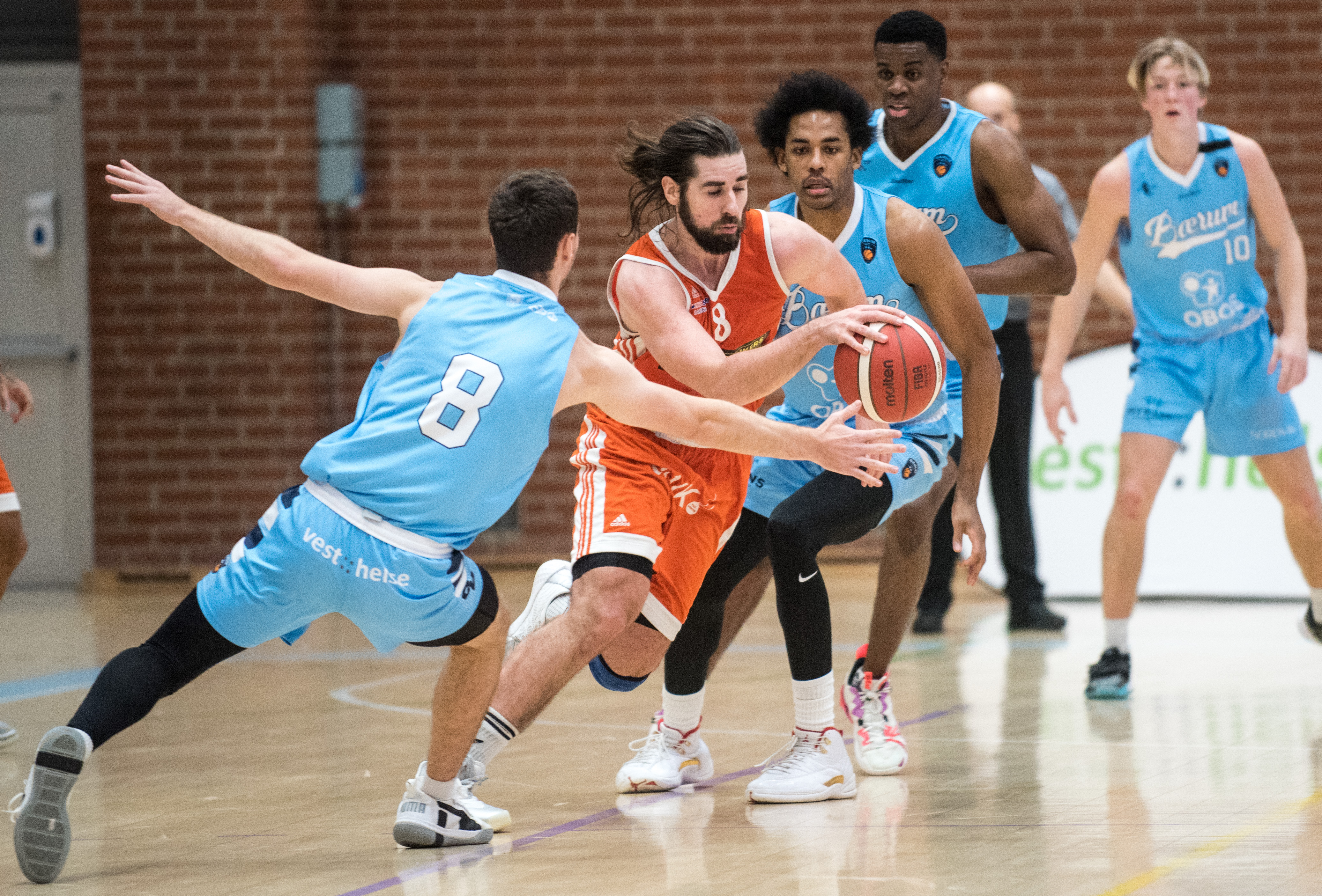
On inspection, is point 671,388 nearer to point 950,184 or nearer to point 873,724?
point 873,724

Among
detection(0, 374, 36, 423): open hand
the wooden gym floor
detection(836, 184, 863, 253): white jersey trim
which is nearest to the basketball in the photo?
detection(836, 184, 863, 253): white jersey trim

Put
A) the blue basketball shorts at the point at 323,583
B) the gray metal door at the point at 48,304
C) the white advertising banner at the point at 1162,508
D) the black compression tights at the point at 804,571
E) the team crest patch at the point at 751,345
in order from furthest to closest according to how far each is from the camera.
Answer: the gray metal door at the point at 48,304 → the white advertising banner at the point at 1162,508 → the team crest patch at the point at 751,345 → the black compression tights at the point at 804,571 → the blue basketball shorts at the point at 323,583

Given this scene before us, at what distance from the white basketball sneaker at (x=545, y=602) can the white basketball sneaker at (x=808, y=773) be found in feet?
2.13

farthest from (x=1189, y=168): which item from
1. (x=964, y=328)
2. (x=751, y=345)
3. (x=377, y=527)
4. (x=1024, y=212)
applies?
(x=377, y=527)

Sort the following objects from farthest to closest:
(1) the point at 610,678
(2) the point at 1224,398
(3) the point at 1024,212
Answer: (2) the point at 1224,398 → (3) the point at 1024,212 → (1) the point at 610,678

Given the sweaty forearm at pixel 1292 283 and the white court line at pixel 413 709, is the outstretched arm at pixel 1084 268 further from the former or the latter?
the white court line at pixel 413 709

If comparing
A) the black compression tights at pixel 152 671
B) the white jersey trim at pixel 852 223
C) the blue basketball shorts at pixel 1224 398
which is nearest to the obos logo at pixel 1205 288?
the blue basketball shorts at pixel 1224 398

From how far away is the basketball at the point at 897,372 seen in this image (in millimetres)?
3820

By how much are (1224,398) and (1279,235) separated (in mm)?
618

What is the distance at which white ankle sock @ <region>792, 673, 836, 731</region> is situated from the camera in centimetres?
403

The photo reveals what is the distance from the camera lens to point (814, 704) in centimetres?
405

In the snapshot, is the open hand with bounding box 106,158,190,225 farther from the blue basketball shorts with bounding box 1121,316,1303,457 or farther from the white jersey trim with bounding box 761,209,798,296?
the blue basketball shorts with bounding box 1121,316,1303,457

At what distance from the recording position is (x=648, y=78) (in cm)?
1011

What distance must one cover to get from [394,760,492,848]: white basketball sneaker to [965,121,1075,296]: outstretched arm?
7.09 feet
